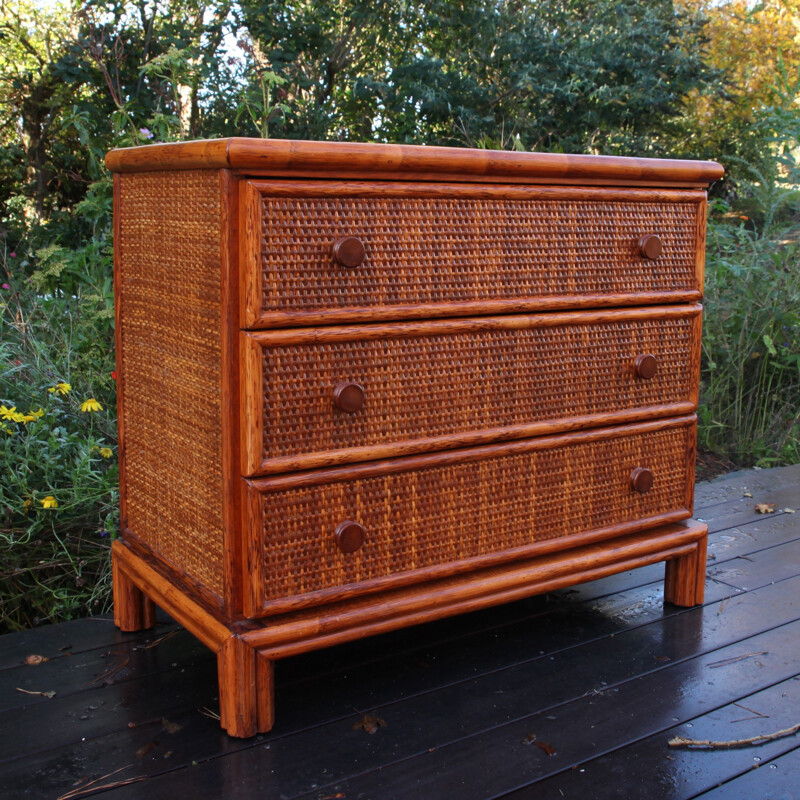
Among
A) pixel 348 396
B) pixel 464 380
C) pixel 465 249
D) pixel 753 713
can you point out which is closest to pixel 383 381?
pixel 348 396

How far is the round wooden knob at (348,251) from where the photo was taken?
1604 millimetres

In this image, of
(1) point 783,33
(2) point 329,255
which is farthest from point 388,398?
(1) point 783,33

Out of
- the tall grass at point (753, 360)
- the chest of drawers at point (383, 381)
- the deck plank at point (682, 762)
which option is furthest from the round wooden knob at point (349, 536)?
the tall grass at point (753, 360)

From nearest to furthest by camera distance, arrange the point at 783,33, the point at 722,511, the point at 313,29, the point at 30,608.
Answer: the point at 30,608, the point at 722,511, the point at 313,29, the point at 783,33

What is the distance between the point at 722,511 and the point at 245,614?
1951mm

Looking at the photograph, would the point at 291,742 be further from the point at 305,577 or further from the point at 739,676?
the point at 739,676

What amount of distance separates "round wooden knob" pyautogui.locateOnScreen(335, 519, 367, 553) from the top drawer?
1.23 ft

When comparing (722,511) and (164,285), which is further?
(722,511)

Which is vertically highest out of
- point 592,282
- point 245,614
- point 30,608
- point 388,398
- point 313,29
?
point 313,29

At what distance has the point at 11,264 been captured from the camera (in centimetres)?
439

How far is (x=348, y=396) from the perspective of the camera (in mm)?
1655

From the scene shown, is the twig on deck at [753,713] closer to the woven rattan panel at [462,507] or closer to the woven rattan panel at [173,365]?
the woven rattan panel at [462,507]

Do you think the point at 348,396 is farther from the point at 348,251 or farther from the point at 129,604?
the point at 129,604

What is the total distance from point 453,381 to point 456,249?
10.0 inches
